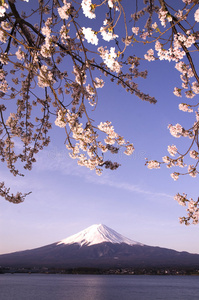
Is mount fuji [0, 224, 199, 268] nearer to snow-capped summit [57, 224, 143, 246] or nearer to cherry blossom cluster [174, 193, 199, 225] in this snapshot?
snow-capped summit [57, 224, 143, 246]

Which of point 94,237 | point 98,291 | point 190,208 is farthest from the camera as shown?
point 94,237

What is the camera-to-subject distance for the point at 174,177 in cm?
309

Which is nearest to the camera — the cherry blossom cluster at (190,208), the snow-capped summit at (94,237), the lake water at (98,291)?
the cherry blossom cluster at (190,208)

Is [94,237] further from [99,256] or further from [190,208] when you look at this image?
[190,208]

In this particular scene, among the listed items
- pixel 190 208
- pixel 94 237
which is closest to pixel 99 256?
pixel 94 237

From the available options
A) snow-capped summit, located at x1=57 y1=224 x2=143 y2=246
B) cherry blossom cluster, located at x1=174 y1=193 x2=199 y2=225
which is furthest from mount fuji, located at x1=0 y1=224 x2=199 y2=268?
cherry blossom cluster, located at x1=174 y1=193 x2=199 y2=225

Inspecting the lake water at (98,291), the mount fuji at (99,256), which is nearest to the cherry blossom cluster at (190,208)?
the lake water at (98,291)

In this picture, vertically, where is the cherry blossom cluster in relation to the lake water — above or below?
above

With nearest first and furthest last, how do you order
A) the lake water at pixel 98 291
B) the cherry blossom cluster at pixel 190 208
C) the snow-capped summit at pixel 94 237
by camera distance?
1. the cherry blossom cluster at pixel 190 208
2. the lake water at pixel 98 291
3. the snow-capped summit at pixel 94 237

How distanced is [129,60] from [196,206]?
6.04ft

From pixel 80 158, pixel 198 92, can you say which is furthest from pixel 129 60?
pixel 80 158

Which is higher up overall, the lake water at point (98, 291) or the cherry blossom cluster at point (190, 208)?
the cherry blossom cluster at point (190, 208)

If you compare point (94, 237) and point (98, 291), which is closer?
point (98, 291)

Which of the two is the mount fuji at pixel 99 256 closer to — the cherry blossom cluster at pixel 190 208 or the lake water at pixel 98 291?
the lake water at pixel 98 291
